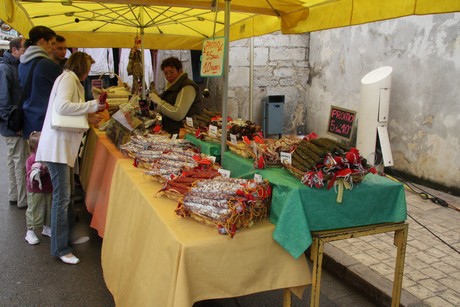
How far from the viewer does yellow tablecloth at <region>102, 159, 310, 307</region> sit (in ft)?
6.33

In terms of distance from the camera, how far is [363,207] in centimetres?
229

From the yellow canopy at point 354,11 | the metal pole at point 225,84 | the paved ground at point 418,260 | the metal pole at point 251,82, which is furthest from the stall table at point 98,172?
the metal pole at point 251,82

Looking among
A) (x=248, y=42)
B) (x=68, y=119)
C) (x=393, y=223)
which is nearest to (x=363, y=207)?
(x=393, y=223)

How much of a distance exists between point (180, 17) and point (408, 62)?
338 centimetres

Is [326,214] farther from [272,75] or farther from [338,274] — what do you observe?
[272,75]

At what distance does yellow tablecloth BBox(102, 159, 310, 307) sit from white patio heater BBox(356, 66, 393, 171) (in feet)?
13.6

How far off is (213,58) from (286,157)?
0.99 metres

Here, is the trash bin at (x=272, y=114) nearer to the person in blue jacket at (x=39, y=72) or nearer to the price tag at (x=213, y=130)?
the price tag at (x=213, y=130)

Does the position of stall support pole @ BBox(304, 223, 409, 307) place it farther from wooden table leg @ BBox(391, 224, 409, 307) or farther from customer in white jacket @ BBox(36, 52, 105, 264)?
customer in white jacket @ BBox(36, 52, 105, 264)

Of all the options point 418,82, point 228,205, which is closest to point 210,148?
point 228,205

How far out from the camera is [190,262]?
192 centimetres

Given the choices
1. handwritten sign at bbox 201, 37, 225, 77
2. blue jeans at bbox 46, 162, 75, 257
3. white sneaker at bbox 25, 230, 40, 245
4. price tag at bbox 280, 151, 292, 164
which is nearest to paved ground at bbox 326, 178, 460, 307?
price tag at bbox 280, 151, 292, 164

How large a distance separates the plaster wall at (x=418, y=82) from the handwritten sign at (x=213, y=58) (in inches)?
149

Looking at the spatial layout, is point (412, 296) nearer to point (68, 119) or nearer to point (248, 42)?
point (68, 119)
